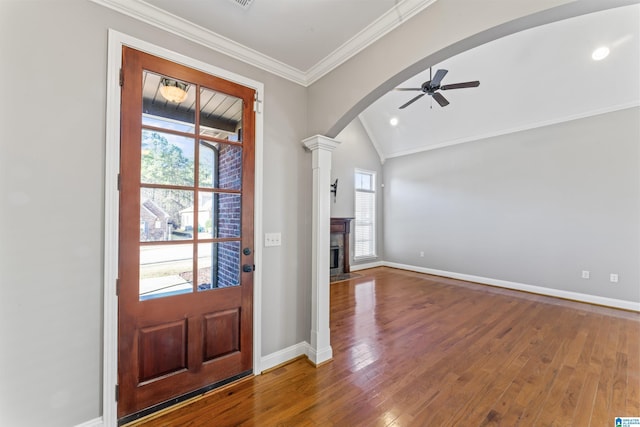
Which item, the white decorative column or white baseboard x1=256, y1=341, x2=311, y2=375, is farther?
the white decorative column

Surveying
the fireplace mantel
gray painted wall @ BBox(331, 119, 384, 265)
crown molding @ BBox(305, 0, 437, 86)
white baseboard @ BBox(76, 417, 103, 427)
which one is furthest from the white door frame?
gray painted wall @ BBox(331, 119, 384, 265)

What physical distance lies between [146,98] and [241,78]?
76cm

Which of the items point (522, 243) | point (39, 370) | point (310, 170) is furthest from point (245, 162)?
point (522, 243)

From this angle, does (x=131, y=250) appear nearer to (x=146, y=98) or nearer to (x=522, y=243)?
(x=146, y=98)

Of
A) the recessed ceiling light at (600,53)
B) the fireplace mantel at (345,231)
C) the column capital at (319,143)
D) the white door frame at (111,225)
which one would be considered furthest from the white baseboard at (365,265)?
the recessed ceiling light at (600,53)

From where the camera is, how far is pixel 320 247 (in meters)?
2.40

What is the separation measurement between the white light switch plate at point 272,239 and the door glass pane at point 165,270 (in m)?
0.62

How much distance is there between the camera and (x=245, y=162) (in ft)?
7.02

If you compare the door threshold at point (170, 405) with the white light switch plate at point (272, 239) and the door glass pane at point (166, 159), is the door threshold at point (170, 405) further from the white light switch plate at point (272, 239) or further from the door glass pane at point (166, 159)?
the door glass pane at point (166, 159)

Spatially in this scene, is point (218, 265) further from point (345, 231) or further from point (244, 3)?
point (345, 231)

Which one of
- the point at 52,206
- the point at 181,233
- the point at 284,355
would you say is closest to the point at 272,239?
the point at 181,233

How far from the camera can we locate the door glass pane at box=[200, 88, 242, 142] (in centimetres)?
197

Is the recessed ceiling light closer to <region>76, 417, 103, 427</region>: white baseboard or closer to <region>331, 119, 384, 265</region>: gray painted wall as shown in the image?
<region>331, 119, 384, 265</region>: gray painted wall

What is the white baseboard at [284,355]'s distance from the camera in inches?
88.0
